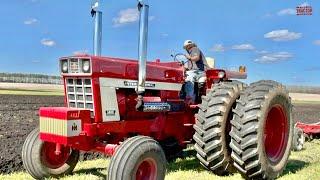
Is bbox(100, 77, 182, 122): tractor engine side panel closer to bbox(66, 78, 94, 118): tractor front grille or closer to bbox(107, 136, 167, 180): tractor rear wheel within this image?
bbox(66, 78, 94, 118): tractor front grille

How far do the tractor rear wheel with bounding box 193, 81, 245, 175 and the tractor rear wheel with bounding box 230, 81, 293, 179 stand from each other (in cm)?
18

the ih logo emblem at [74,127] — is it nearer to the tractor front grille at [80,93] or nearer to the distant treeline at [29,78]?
the tractor front grille at [80,93]

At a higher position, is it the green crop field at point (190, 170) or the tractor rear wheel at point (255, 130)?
the tractor rear wheel at point (255, 130)

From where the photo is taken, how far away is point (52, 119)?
637 cm

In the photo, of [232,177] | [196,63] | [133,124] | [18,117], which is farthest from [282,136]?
[18,117]

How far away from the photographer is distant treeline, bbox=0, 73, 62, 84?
57338mm

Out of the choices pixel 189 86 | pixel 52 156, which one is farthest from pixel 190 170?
pixel 52 156

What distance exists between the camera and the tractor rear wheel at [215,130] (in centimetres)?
695

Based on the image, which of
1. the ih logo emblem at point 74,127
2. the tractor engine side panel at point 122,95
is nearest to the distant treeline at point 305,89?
the tractor engine side panel at point 122,95

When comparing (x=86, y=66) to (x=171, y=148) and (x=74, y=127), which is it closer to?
(x=74, y=127)

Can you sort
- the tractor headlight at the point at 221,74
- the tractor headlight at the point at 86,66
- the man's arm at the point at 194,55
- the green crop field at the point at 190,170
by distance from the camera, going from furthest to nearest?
the man's arm at the point at 194,55 → the tractor headlight at the point at 221,74 → the green crop field at the point at 190,170 → the tractor headlight at the point at 86,66

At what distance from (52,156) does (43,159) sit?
213mm

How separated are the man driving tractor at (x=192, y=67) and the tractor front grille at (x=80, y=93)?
216 cm

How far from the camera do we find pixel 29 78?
59375 mm
